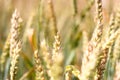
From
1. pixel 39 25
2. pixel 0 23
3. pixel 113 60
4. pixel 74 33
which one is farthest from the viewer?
pixel 0 23

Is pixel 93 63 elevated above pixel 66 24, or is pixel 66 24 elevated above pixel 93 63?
pixel 66 24

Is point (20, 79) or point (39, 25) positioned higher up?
point (39, 25)

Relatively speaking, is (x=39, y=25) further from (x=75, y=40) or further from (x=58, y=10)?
(x=58, y=10)

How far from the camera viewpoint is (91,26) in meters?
1.58

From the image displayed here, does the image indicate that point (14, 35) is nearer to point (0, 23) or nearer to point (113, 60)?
point (113, 60)

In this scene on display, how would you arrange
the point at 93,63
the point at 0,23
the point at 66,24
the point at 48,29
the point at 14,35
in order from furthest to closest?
the point at 66,24
the point at 0,23
the point at 48,29
the point at 14,35
the point at 93,63

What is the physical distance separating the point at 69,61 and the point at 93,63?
825 mm

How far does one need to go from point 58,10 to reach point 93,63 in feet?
7.03

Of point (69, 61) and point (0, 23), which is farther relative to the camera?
point (0, 23)

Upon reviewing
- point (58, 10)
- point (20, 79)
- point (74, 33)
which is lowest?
point (20, 79)

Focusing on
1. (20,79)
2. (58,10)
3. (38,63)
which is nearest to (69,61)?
(20,79)

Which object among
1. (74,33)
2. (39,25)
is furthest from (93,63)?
(74,33)

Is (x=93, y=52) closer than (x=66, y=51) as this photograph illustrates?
Yes

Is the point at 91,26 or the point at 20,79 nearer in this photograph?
the point at 20,79
